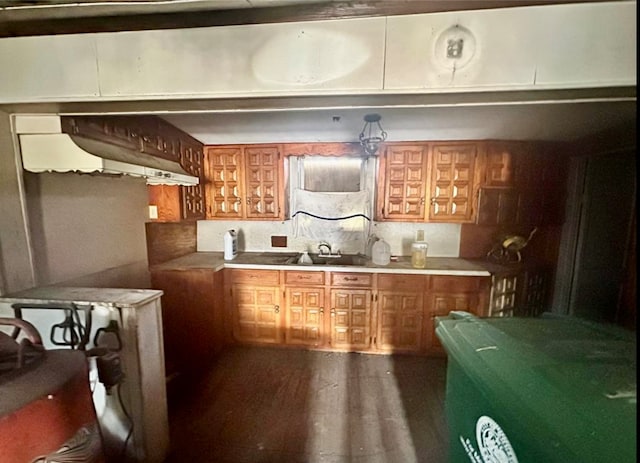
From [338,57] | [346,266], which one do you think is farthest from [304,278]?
[338,57]

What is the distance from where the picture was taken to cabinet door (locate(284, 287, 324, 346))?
112 inches

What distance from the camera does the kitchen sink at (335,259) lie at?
312 cm

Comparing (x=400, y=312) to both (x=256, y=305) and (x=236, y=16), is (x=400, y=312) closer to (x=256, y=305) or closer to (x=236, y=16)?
(x=256, y=305)

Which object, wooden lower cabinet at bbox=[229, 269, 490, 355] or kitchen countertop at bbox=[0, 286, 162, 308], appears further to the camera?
wooden lower cabinet at bbox=[229, 269, 490, 355]

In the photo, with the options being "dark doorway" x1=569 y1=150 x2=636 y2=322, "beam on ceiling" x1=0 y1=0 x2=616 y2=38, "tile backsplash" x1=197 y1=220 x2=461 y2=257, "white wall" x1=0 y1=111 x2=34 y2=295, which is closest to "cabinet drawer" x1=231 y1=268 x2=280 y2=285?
"tile backsplash" x1=197 y1=220 x2=461 y2=257

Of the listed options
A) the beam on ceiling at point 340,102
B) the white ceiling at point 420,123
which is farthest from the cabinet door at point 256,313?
the beam on ceiling at point 340,102

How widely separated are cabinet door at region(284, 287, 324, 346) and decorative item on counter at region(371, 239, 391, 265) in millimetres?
646

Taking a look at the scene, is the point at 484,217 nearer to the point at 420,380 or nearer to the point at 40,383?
the point at 420,380

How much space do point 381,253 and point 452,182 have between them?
0.99 m

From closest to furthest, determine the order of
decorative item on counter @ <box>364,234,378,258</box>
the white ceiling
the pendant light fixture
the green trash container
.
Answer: the green trash container, the white ceiling, the pendant light fixture, decorative item on counter @ <box>364,234,378,258</box>

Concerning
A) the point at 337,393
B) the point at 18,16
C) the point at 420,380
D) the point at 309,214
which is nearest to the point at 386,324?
the point at 420,380

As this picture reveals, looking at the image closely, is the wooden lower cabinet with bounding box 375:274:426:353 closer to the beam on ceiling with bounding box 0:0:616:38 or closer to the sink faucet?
the sink faucet

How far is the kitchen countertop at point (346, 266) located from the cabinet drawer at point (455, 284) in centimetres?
5

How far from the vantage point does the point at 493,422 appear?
82 cm
